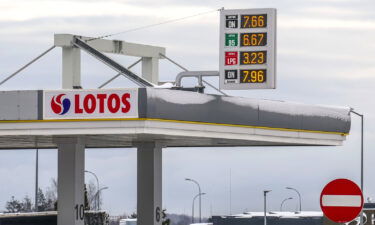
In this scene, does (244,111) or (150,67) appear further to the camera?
(150,67)

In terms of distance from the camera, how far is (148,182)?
131 ft

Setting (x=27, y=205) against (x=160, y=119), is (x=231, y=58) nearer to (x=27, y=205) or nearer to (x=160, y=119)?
(x=160, y=119)

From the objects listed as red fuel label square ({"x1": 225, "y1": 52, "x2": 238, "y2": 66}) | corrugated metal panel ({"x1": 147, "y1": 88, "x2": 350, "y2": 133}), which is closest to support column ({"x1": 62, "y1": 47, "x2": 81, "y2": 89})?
A: red fuel label square ({"x1": 225, "y1": 52, "x2": 238, "y2": 66})

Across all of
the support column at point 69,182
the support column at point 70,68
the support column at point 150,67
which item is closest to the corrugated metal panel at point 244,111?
the support column at point 69,182

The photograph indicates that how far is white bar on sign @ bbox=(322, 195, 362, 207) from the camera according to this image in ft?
68.6

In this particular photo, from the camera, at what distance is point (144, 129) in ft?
104

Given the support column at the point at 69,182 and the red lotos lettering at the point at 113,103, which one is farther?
the support column at the point at 69,182

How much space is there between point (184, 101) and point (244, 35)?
17.6 feet

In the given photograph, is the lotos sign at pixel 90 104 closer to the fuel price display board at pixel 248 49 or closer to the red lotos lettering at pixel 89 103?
Result: the red lotos lettering at pixel 89 103

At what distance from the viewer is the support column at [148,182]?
131 ft

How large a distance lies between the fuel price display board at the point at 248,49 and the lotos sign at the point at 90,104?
6.21 metres

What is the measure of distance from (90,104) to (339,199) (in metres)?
13.0

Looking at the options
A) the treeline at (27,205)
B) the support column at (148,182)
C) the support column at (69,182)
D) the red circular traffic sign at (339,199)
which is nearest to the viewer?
the red circular traffic sign at (339,199)

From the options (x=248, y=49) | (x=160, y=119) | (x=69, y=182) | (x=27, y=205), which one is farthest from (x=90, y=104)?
(x=27, y=205)
